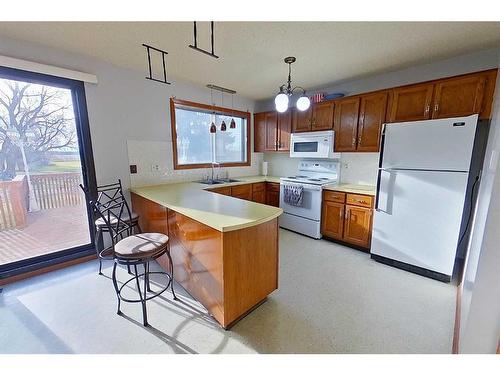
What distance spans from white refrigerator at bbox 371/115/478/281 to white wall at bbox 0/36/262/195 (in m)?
2.93

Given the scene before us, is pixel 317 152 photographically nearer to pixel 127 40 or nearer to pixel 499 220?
pixel 499 220

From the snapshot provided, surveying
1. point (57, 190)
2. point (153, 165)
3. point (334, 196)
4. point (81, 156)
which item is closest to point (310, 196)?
point (334, 196)

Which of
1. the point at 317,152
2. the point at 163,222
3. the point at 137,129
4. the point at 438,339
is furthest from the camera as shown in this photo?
the point at 317,152

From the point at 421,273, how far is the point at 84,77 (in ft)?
14.2

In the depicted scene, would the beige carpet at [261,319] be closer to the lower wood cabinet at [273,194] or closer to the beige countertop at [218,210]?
the beige countertop at [218,210]

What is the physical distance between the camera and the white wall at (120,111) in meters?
2.29

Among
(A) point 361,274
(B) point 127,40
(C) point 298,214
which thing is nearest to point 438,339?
(A) point 361,274

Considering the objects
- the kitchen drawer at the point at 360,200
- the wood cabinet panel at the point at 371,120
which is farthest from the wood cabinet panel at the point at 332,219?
the wood cabinet panel at the point at 371,120

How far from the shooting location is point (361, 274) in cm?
235

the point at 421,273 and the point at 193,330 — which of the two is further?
the point at 421,273

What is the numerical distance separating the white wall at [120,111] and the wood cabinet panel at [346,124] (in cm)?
232

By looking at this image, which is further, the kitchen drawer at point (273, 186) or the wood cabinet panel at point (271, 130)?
the wood cabinet panel at point (271, 130)

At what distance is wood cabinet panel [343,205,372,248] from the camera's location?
276cm
